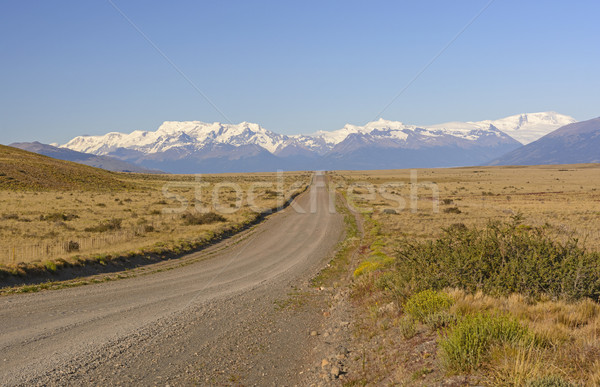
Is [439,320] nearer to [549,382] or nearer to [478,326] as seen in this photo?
[478,326]

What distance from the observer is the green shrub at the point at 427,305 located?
28.9ft

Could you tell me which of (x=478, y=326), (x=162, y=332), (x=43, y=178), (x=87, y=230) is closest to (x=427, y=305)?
(x=478, y=326)

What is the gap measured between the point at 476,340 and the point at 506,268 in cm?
441

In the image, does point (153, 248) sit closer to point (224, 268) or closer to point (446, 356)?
point (224, 268)

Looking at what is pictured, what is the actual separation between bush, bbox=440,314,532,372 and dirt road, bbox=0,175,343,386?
3.56m

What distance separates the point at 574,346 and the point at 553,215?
37.3 meters

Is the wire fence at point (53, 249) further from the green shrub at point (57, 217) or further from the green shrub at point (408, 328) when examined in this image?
the green shrub at point (408, 328)

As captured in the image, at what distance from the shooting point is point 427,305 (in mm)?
8930

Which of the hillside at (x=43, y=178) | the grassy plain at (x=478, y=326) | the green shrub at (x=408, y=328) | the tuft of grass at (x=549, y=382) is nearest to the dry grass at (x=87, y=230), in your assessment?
the grassy plain at (x=478, y=326)

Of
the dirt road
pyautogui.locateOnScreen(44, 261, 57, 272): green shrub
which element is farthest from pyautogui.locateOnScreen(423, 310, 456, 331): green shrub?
pyautogui.locateOnScreen(44, 261, 57, 272): green shrub

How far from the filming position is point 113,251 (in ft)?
71.8

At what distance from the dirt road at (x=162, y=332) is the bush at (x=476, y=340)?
3.56 m

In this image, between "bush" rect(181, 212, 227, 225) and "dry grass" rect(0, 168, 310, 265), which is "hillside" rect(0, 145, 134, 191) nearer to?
"dry grass" rect(0, 168, 310, 265)

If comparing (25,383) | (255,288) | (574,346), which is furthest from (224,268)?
(574,346)
